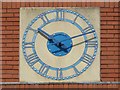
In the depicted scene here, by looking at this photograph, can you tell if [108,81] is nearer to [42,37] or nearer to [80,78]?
[80,78]

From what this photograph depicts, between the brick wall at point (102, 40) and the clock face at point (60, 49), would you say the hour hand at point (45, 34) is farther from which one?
the brick wall at point (102, 40)

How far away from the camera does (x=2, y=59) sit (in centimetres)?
1393

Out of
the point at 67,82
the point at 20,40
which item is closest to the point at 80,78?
the point at 67,82

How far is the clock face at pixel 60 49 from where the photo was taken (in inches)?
545

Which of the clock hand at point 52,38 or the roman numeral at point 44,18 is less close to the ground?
the roman numeral at point 44,18

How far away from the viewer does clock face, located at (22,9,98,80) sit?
13.8 meters

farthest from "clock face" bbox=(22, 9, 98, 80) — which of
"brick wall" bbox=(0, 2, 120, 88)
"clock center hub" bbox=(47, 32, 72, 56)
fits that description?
"brick wall" bbox=(0, 2, 120, 88)

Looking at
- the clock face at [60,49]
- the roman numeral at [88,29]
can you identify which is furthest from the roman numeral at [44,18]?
the roman numeral at [88,29]

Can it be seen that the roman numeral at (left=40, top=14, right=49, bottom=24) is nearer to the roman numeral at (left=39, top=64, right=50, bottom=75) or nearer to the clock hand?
the clock hand

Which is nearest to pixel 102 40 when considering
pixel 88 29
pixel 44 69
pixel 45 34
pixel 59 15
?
pixel 88 29

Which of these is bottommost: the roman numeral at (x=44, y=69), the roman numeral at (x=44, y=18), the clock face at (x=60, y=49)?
the roman numeral at (x=44, y=69)

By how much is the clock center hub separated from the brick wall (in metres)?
0.51

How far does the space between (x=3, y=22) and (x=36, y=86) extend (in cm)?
119

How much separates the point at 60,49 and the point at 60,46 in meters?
0.05
